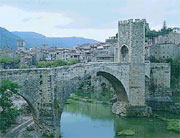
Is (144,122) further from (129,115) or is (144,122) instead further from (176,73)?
(176,73)

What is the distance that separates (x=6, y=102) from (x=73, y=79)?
4073mm

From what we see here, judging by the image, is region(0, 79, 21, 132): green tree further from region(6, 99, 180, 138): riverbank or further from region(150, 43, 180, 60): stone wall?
region(150, 43, 180, 60): stone wall

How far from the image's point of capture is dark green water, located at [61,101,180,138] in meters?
15.4

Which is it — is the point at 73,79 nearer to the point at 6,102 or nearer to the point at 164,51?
the point at 6,102

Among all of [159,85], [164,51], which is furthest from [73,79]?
[164,51]

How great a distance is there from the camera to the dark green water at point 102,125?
1545 cm

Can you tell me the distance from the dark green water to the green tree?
11.0ft

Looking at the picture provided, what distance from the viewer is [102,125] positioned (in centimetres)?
1747

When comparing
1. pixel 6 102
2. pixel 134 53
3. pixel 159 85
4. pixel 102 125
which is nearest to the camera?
Result: pixel 6 102

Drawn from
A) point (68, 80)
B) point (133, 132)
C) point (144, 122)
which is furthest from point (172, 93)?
point (68, 80)

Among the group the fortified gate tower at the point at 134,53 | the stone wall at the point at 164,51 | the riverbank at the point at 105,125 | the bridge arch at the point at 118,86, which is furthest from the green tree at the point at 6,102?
the stone wall at the point at 164,51

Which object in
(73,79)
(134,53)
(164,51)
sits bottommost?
(73,79)

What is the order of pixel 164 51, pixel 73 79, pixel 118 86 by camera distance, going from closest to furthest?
1. pixel 73 79
2. pixel 118 86
3. pixel 164 51

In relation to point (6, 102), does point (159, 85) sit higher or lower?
higher
